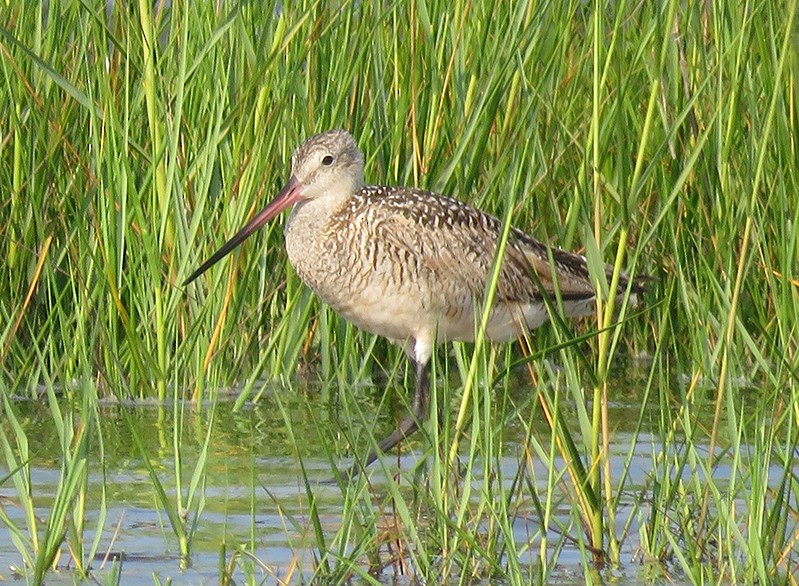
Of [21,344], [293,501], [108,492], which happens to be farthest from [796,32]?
[21,344]

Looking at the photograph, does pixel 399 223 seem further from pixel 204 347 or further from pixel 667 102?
pixel 667 102

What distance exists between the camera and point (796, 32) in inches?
192

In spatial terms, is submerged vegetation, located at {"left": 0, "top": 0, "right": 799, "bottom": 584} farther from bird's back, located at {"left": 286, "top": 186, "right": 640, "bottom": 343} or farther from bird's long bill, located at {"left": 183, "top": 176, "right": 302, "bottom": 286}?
bird's back, located at {"left": 286, "top": 186, "right": 640, "bottom": 343}

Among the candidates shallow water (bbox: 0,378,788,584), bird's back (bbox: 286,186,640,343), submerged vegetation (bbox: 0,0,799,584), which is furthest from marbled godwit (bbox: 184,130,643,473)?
shallow water (bbox: 0,378,788,584)

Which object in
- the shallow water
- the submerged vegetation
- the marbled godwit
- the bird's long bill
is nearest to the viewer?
the shallow water

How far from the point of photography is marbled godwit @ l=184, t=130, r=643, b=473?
615 centimetres

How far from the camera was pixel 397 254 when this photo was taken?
20.6 ft

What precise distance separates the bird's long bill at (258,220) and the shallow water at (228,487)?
569 mm

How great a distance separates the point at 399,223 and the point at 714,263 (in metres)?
1.18

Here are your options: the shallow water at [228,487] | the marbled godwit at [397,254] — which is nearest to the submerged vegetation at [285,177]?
the shallow water at [228,487]

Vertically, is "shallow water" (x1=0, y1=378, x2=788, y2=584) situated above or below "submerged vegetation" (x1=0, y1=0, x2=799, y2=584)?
below

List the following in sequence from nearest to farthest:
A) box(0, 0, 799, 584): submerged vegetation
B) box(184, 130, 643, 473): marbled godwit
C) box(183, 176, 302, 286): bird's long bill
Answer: box(0, 0, 799, 584): submerged vegetation
box(183, 176, 302, 286): bird's long bill
box(184, 130, 643, 473): marbled godwit

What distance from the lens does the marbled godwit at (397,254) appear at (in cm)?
615

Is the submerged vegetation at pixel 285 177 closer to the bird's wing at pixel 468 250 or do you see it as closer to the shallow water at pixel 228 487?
the shallow water at pixel 228 487
